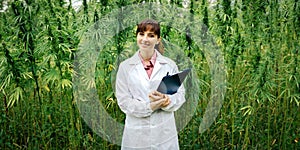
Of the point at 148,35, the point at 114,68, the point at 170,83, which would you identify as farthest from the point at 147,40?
the point at 114,68

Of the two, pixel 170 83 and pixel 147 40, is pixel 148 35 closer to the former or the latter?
pixel 147 40

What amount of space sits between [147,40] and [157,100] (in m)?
0.25

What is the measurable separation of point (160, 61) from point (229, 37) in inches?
42.8

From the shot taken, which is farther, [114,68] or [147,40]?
[114,68]

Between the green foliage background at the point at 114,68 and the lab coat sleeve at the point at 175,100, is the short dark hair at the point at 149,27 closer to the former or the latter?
the lab coat sleeve at the point at 175,100

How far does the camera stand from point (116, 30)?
1.94 m

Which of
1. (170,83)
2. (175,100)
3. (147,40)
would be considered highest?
(147,40)

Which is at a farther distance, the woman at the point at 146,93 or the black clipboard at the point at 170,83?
the woman at the point at 146,93

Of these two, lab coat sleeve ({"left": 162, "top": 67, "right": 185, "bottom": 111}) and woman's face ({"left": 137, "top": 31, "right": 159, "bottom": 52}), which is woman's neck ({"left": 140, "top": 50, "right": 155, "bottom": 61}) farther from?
lab coat sleeve ({"left": 162, "top": 67, "right": 185, "bottom": 111})

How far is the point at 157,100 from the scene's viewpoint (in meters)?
1.48

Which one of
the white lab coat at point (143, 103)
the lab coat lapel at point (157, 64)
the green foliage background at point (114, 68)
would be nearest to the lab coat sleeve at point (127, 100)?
the white lab coat at point (143, 103)

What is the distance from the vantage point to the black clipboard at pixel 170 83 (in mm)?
1425

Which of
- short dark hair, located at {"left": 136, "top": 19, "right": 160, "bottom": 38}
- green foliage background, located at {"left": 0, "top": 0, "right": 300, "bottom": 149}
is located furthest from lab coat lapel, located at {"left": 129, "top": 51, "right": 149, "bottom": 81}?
green foliage background, located at {"left": 0, "top": 0, "right": 300, "bottom": 149}

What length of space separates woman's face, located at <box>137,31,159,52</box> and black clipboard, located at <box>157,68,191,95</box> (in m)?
0.17
